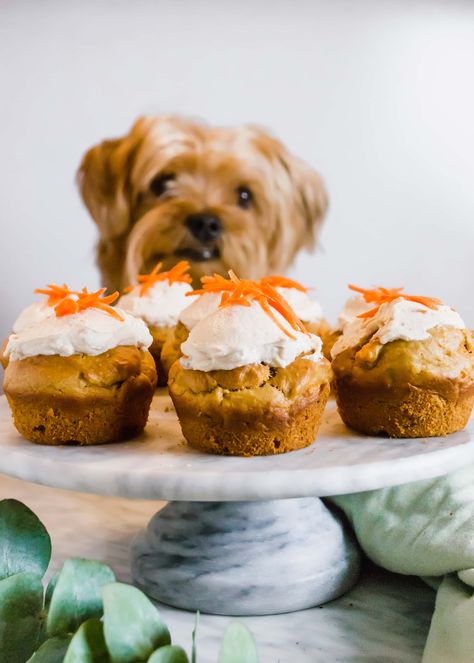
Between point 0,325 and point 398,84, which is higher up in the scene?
point 398,84

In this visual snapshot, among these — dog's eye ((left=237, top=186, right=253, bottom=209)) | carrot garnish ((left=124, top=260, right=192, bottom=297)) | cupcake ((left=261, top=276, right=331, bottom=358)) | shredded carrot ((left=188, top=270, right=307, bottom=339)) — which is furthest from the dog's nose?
shredded carrot ((left=188, top=270, right=307, bottom=339))

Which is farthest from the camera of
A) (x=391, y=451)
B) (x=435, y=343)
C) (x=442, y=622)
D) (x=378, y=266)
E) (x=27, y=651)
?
(x=378, y=266)

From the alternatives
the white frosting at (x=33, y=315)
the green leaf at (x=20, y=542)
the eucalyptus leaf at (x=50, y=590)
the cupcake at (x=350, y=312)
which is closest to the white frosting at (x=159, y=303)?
the white frosting at (x=33, y=315)

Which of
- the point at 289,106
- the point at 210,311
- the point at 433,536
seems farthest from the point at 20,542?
the point at 289,106

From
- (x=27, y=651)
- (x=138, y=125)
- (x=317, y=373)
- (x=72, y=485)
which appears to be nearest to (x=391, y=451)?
(x=317, y=373)

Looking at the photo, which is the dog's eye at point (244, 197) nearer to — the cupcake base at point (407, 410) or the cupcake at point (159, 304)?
the cupcake at point (159, 304)

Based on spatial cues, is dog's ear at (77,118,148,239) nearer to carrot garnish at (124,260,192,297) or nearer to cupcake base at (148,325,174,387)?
carrot garnish at (124,260,192,297)

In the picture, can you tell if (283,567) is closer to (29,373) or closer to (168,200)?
(29,373)
